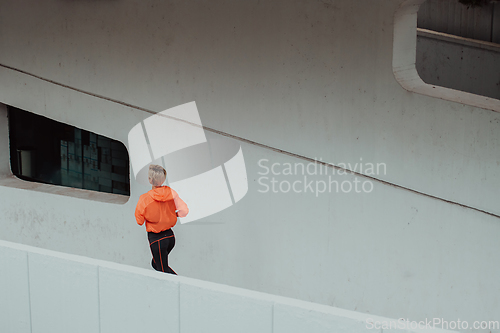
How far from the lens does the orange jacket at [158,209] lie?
A: 432cm

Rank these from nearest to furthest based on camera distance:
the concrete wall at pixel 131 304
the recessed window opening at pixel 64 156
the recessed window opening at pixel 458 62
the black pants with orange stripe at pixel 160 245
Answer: the concrete wall at pixel 131 304
the black pants with orange stripe at pixel 160 245
the recessed window opening at pixel 64 156
the recessed window opening at pixel 458 62

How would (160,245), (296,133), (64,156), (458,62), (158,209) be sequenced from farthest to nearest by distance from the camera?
1. (458,62)
2. (64,156)
3. (296,133)
4. (160,245)
5. (158,209)

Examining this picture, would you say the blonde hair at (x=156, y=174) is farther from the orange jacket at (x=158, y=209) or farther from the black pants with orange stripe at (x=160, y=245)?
the black pants with orange stripe at (x=160, y=245)

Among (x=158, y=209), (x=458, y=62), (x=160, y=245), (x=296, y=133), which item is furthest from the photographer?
(x=458, y=62)

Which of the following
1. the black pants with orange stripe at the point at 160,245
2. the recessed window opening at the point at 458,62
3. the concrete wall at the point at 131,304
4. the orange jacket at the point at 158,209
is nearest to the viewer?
the concrete wall at the point at 131,304

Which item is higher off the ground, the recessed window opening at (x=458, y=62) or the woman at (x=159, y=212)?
the recessed window opening at (x=458, y=62)

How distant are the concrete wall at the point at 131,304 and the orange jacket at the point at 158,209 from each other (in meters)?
1.69

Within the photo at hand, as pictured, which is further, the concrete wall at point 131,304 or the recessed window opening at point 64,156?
the recessed window opening at point 64,156

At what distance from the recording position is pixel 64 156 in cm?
757

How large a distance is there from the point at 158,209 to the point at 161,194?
0.50ft

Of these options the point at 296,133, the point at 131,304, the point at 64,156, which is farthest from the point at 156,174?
the point at 64,156

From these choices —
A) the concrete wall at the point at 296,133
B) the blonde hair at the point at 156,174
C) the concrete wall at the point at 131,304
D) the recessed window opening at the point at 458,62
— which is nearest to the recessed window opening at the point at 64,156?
the concrete wall at the point at 296,133

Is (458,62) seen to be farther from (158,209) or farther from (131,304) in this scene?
(131,304)

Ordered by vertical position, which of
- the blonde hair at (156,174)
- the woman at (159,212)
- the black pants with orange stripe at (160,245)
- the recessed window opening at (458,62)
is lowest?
the black pants with orange stripe at (160,245)
